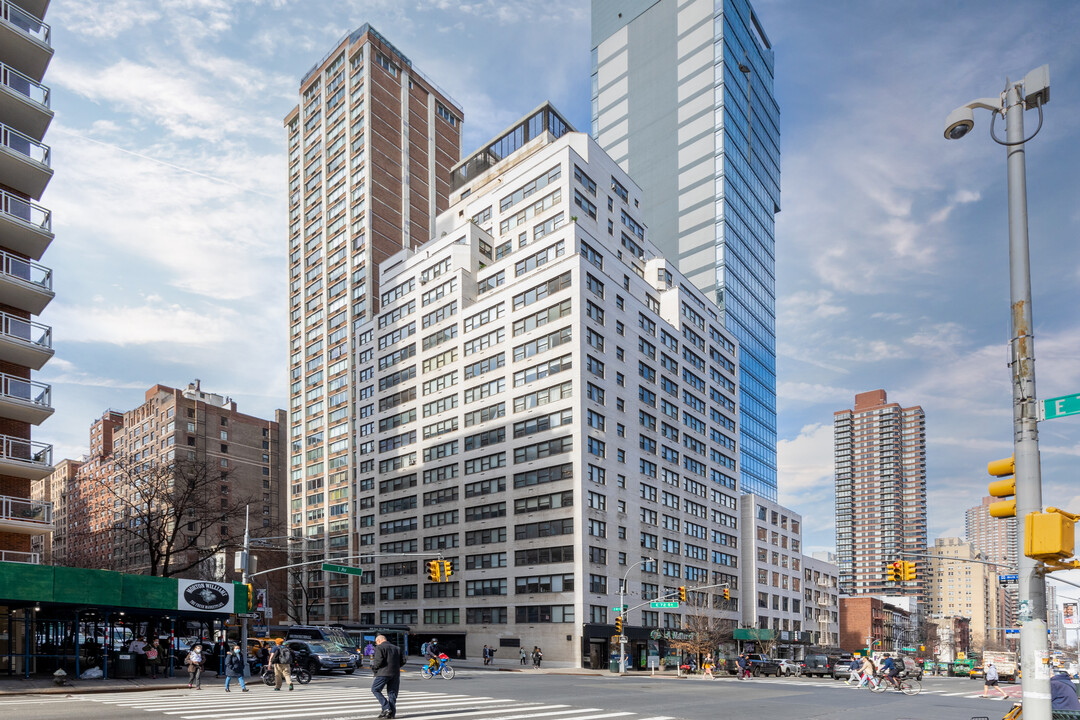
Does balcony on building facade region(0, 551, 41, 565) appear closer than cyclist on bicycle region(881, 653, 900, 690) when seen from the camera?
Yes

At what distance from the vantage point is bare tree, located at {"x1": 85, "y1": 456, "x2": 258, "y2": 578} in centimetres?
5391

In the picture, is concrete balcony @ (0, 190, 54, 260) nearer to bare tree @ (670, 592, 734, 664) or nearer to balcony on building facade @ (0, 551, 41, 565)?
balcony on building facade @ (0, 551, 41, 565)

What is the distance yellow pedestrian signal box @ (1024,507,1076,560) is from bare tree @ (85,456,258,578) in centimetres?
4830

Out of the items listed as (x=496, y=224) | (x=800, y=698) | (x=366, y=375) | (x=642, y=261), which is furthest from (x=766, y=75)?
(x=800, y=698)

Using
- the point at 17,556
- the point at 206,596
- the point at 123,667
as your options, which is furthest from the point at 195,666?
the point at 17,556

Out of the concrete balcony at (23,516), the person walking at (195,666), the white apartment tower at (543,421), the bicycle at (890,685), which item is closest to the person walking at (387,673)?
the person walking at (195,666)

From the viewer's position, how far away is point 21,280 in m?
37.0

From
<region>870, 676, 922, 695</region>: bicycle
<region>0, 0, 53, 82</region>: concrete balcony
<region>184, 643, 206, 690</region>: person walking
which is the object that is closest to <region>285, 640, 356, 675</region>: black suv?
<region>184, 643, 206, 690</region>: person walking

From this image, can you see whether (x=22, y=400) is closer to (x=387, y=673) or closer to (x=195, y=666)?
(x=195, y=666)

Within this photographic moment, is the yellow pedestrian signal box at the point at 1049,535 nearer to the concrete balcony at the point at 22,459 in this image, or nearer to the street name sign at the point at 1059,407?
the street name sign at the point at 1059,407

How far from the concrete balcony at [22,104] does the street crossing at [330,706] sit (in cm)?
2775

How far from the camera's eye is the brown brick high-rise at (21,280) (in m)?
36.1

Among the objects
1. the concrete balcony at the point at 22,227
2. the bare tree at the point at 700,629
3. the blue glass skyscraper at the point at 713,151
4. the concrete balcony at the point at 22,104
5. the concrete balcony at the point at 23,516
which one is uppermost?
the blue glass skyscraper at the point at 713,151

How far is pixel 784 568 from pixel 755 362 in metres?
28.9
